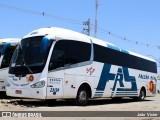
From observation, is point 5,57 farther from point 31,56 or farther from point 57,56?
point 57,56

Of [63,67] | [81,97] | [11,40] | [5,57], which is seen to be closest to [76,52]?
[63,67]

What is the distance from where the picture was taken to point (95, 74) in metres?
19.7

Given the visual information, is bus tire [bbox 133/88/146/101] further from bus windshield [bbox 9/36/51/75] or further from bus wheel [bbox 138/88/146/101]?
bus windshield [bbox 9/36/51/75]

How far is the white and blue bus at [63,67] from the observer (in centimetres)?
1608

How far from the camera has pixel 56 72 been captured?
1652 cm

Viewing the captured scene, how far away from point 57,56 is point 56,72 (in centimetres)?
70

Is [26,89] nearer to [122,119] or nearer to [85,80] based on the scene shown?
[85,80]

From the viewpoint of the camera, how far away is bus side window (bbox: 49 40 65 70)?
16.3 meters

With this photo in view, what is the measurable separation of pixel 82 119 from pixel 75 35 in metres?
6.11

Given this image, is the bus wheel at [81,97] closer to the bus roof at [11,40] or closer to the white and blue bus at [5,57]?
the white and blue bus at [5,57]

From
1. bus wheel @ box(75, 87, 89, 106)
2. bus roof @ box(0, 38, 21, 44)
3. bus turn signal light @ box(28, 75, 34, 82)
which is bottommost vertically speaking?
bus wheel @ box(75, 87, 89, 106)

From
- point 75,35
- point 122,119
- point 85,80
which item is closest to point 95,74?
point 85,80

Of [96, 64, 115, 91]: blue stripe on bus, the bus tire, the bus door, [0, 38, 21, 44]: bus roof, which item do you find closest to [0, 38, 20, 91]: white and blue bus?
[0, 38, 21, 44]: bus roof

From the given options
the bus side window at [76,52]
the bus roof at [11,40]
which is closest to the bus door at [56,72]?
the bus side window at [76,52]
